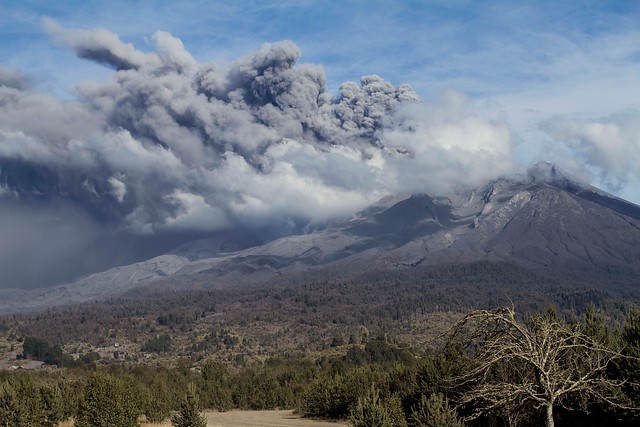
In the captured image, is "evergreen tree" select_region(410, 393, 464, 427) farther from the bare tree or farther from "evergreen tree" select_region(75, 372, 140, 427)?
"evergreen tree" select_region(75, 372, 140, 427)

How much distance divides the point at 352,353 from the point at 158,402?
6254 cm

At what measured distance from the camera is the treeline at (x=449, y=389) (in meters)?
16.0

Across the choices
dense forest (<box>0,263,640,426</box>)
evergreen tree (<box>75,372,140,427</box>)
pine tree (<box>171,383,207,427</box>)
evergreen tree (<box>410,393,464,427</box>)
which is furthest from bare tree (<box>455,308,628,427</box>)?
evergreen tree (<box>75,372,140,427</box>)

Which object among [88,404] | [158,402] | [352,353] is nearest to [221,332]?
[352,353]

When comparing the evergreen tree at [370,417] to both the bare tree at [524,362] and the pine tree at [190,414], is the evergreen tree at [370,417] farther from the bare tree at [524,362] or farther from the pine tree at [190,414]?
the pine tree at [190,414]

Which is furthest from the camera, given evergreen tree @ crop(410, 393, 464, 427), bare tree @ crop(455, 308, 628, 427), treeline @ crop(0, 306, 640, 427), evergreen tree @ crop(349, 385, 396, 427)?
evergreen tree @ crop(349, 385, 396, 427)

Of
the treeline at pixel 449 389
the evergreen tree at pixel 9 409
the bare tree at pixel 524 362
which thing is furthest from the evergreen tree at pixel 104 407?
the bare tree at pixel 524 362

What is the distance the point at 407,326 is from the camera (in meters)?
199

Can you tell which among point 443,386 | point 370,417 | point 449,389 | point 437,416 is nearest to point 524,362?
point 443,386

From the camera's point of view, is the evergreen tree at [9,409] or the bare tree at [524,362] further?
the evergreen tree at [9,409]

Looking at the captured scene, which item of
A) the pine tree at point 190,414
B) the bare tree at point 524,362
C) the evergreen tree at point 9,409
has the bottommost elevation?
the pine tree at point 190,414

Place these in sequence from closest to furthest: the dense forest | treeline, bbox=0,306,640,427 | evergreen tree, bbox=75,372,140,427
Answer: the dense forest → treeline, bbox=0,306,640,427 → evergreen tree, bbox=75,372,140,427

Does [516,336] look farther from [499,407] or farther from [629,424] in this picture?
[629,424]

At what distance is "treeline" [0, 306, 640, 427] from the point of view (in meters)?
16.0
